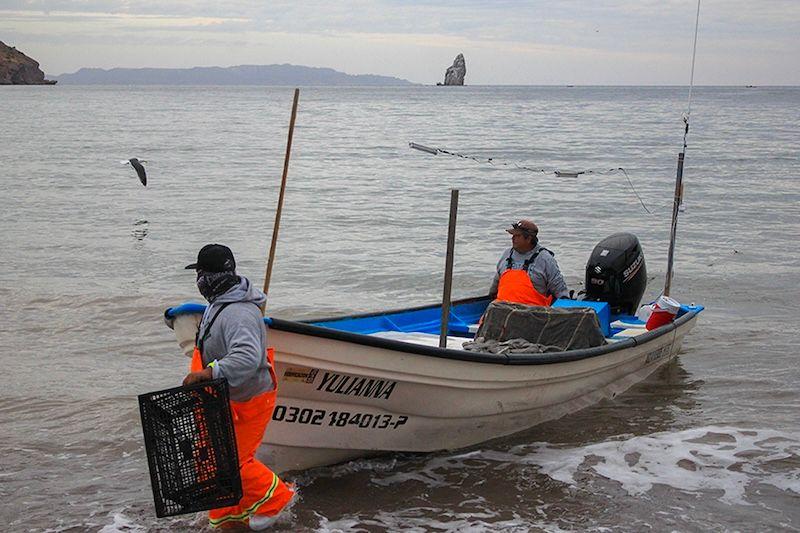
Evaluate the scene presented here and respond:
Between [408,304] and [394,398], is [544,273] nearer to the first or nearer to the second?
[394,398]

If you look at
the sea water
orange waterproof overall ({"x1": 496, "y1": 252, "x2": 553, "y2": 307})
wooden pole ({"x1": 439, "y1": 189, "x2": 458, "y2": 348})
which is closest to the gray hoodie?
the sea water

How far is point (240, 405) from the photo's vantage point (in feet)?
18.4

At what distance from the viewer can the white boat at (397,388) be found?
6277 millimetres

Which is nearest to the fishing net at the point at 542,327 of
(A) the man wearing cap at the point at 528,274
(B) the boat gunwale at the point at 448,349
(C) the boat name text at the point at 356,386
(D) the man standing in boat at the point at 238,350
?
(B) the boat gunwale at the point at 448,349

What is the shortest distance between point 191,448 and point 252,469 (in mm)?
477

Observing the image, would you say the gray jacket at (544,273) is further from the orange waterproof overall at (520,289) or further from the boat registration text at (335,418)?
the boat registration text at (335,418)

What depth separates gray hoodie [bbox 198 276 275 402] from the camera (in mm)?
5371

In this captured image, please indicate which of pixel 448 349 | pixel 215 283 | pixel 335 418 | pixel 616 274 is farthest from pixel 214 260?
pixel 616 274

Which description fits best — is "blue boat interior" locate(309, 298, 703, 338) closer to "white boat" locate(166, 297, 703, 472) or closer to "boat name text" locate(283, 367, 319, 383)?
"white boat" locate(166, 297, 703, 472)

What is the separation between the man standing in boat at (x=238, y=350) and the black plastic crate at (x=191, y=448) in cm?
14

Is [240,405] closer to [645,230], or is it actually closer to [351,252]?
[351,252]

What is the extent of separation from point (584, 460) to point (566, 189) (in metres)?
22.4

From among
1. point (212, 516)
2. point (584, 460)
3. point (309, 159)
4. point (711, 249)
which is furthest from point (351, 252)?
point (309, 159)

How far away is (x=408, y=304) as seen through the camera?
47.3 ft
